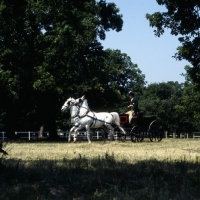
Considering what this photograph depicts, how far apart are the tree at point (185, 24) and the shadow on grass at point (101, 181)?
12.4 ft

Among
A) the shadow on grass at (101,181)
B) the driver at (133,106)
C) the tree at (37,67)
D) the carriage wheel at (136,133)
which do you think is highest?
the tree at (37,67)

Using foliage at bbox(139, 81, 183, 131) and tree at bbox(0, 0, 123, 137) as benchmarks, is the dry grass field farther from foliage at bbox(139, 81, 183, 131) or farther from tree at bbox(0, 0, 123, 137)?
foliage at bbox(139, 81, 183, 131)

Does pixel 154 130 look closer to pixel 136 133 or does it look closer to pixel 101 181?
pixel 136 133

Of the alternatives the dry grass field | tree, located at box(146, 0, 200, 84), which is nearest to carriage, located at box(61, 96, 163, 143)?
tree, located at box(146, 0, 200, 84)

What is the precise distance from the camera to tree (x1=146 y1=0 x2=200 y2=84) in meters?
13.7

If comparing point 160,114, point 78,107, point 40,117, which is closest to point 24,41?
point 40,117

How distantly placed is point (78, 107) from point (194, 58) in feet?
49.1

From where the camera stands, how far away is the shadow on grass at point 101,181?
9.30 m

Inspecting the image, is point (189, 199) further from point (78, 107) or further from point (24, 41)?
point (24, 41)

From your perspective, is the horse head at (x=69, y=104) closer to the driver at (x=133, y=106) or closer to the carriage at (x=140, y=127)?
the carriage at (x=140, y=127)

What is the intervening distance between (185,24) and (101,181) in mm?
5663

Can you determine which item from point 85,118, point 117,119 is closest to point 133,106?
point 117,119

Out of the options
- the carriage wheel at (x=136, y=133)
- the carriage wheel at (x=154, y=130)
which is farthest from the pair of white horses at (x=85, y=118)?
the carriage wheel at (x=154, y=130)

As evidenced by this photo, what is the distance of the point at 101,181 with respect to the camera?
10.3 m
